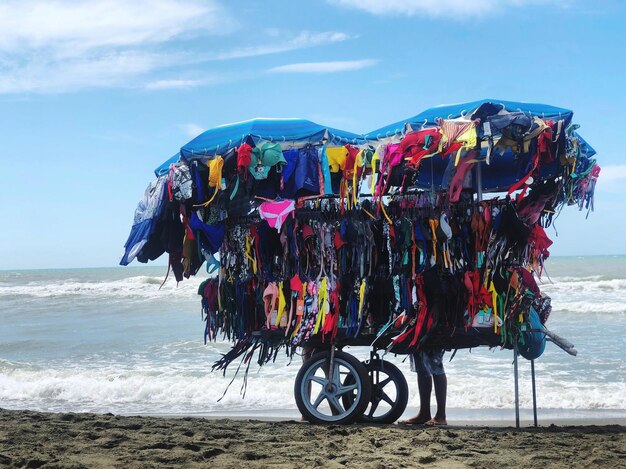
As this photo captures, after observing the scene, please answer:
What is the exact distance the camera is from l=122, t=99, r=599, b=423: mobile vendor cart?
5.46m

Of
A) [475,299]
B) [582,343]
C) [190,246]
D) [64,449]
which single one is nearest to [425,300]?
[475,299]

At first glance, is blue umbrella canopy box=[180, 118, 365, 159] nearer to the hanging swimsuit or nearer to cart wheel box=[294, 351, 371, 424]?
the hanging swimsuit

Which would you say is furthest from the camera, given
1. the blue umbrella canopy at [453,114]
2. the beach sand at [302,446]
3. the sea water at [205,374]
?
the sea water at [205,374]

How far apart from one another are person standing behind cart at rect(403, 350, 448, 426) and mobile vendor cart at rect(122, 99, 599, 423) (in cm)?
20

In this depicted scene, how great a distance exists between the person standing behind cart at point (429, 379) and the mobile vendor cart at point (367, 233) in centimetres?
20

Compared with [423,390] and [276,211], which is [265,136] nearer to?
[276,211]

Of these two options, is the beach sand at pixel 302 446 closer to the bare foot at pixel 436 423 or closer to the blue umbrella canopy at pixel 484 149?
the bare foot at pixel 436 423

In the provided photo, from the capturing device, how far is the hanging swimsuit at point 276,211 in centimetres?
565

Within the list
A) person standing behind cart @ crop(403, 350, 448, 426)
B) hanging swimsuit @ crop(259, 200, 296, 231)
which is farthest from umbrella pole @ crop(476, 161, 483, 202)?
hanging swimsuit @ crop(259, 200, 296, 231)

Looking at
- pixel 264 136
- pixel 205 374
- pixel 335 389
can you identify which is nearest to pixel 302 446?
pixel 335 389

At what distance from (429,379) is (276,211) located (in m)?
1.95

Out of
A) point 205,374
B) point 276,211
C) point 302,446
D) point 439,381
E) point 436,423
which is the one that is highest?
point 276,211

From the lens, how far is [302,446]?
4.86m

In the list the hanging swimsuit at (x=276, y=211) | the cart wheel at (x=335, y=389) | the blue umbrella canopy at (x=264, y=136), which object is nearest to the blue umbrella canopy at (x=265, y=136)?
the blue umbrella canopy at (x=264, y=136)
